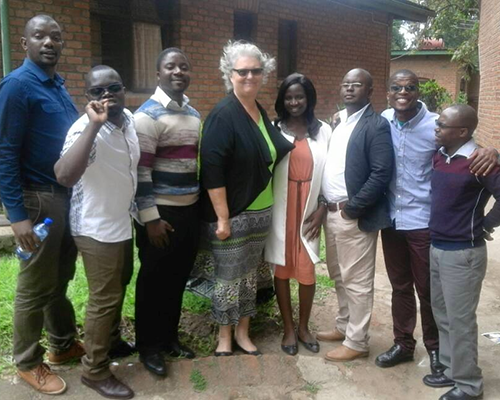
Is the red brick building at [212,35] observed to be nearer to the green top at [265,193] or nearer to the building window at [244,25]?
the building window at [244,25]

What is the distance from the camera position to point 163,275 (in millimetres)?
3068

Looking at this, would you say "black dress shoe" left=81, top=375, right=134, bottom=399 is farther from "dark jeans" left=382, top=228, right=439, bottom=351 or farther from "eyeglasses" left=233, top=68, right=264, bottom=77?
"eyeglasses" left=233, top=68, right=264, bottom=77

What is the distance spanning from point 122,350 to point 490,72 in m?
9.52

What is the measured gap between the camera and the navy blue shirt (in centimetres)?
250

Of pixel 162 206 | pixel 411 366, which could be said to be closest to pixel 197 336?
pixel 162 206

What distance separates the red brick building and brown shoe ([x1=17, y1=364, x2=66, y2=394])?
10.7 ft

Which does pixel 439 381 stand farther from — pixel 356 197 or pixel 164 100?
pixel 164 100

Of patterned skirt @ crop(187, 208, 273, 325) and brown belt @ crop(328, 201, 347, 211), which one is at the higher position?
brown belt @ crop(328, 201, 347, 211)

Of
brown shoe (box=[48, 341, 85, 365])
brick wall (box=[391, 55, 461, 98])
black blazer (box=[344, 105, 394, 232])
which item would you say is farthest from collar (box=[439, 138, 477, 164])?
brick wall (box=[391, 55, 461, 98])

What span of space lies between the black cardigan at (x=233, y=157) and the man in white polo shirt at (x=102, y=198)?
458mm

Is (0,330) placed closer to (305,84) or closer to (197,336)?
(197,336)

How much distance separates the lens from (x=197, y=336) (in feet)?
12.1

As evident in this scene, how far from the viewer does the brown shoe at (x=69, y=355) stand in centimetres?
316

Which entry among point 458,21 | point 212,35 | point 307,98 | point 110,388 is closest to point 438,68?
point 458,21
